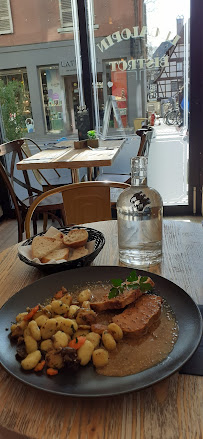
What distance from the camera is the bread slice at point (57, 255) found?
1032mm

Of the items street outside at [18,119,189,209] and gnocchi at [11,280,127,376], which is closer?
gnocchi at [11,280,127,376]

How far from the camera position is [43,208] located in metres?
2.95

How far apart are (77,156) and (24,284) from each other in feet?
7.04

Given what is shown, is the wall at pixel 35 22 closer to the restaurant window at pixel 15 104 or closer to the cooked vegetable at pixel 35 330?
the restaurant window at pixel 15 104

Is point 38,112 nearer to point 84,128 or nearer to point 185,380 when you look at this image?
point 84,128

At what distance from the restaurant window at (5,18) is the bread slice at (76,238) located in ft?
11.5

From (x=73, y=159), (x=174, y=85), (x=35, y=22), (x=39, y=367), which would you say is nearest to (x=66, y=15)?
(x=35, y=22)

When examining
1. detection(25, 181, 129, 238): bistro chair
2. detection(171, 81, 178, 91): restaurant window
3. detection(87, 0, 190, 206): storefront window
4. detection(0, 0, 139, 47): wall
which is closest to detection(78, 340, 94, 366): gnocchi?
detection(25, 181, 129, 238): bistro chair

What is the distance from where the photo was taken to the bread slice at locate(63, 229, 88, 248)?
109 cm

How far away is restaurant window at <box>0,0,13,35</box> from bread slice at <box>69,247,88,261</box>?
3573mm

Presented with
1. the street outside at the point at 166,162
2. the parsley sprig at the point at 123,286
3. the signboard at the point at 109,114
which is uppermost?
the signboard at the point at 109,114

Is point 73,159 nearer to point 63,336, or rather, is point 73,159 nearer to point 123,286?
point 123,286

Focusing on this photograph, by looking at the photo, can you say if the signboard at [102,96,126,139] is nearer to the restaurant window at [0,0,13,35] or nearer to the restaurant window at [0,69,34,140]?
the restaurant window at [0,69,34,140]

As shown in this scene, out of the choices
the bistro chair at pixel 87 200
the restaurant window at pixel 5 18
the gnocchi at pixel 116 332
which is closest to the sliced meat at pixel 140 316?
the gnocchi at pixel 116 332
